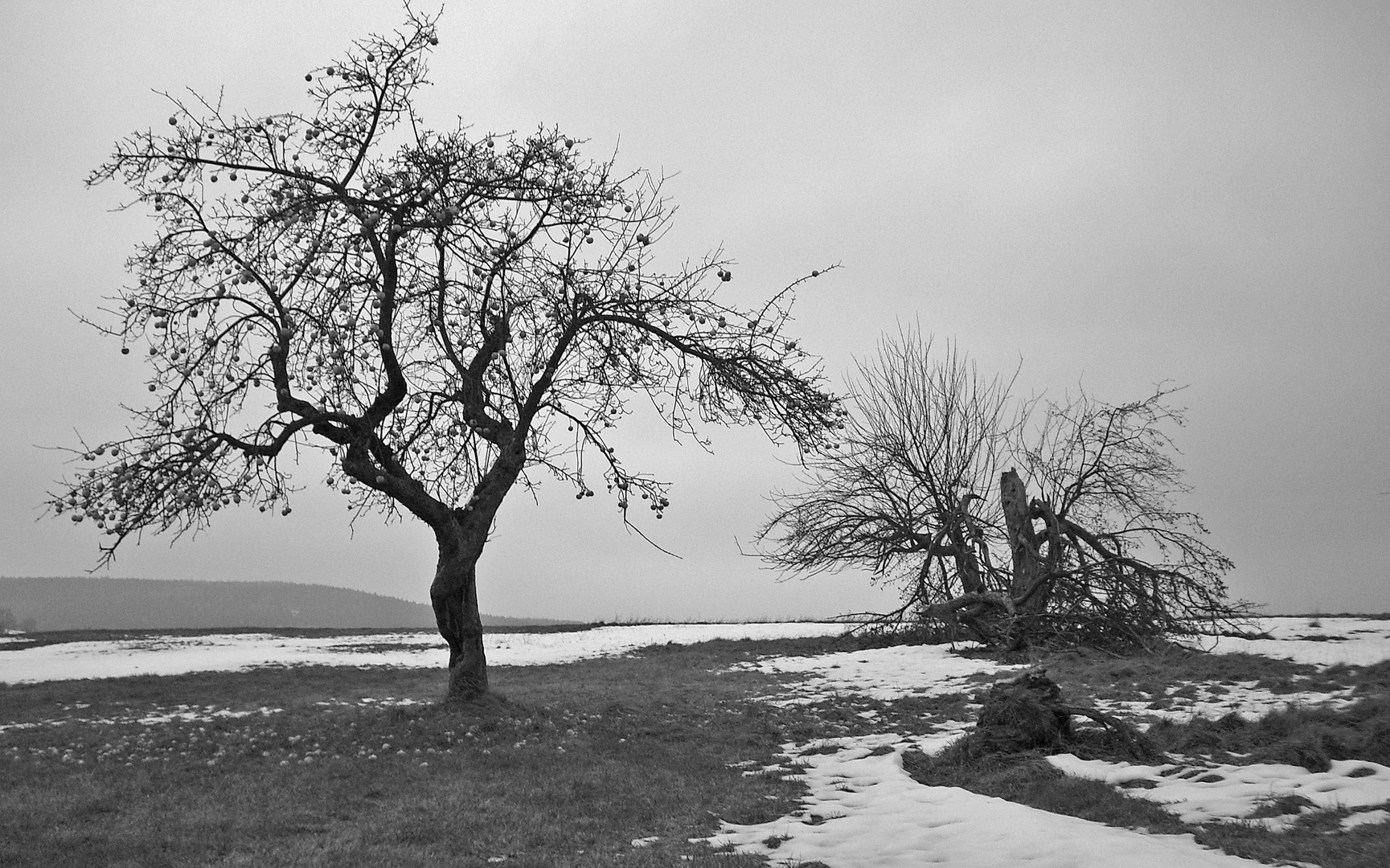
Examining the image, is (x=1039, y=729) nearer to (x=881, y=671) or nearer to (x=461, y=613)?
(x=461, y=613)

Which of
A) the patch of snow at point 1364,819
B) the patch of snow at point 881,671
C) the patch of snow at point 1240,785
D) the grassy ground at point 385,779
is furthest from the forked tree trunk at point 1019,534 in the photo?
the patch of snow at point 1364,819

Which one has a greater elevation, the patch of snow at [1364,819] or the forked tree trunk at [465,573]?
the forked tree trunk at [465,573]

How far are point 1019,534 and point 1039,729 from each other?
36.3 feet

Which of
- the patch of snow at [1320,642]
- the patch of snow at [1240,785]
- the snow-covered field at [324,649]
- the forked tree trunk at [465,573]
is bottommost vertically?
the snow-covered field at [324,649]

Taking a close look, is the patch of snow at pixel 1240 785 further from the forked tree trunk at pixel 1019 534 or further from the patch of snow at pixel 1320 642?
the forked tree trunk at pixel 1019 534

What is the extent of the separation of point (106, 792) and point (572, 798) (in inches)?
195

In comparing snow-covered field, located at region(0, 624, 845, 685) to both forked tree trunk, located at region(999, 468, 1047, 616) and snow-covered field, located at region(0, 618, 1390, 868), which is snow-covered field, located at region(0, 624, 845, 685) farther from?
forked tree trunk, located at region(999, 468, 1047, 616)

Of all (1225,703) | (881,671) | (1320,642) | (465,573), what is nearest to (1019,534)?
(881,671)

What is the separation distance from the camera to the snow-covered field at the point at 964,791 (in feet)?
20.2

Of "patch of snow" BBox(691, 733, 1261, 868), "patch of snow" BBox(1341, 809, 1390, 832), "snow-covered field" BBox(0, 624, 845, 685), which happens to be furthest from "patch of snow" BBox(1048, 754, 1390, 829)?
"snow-covered field" BBox(0, 624, 845, 685)

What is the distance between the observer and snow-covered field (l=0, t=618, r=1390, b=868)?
6.15 metres

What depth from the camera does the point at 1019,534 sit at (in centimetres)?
1989

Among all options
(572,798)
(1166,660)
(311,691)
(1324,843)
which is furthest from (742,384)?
(311,691)

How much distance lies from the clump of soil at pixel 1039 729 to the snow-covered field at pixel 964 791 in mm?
467
